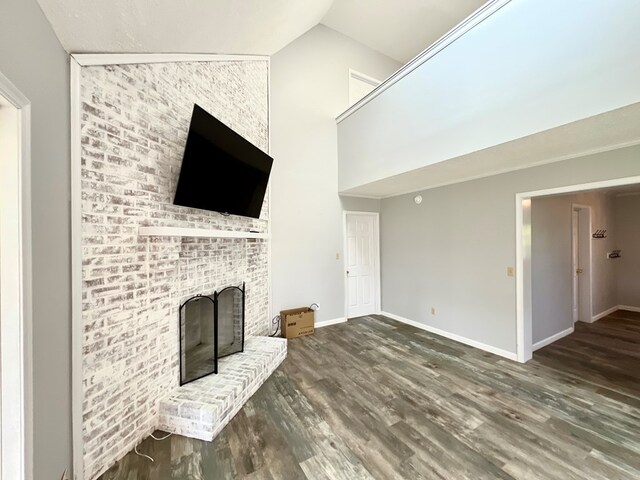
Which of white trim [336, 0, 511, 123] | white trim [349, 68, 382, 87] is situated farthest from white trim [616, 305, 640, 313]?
white trim [349, 68, 382, 87]

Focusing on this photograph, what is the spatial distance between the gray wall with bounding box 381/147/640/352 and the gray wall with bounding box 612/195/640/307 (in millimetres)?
4307

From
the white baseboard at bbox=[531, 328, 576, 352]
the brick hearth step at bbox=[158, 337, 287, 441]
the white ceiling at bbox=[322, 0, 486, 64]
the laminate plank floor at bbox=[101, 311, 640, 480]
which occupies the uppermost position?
the white ceiling at bbox=[322, 0, 486, 64]

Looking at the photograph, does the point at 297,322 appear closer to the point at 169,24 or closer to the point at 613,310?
the point at 169,24

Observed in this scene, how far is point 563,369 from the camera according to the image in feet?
9.84

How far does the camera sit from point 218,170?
2.43m

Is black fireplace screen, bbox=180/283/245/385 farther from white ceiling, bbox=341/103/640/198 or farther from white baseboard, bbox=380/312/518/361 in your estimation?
white baseboard, bbox=380/312/518/361

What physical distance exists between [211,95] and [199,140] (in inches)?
39.1

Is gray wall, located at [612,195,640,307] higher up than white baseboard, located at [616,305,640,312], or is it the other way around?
gray wall, located at [612,195,640,307]

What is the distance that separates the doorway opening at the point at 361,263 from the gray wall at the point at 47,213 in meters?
3.96

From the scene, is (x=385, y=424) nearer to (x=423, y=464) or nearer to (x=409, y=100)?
(x=423, y=464)

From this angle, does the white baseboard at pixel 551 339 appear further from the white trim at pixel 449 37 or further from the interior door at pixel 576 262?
the white trim at pixel 449 37

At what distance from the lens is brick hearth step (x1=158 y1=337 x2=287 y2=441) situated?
2004 millimetres

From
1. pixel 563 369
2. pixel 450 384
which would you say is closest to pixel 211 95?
pixel 450 384

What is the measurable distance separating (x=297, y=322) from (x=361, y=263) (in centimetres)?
186
